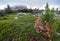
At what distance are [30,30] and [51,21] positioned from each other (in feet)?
4.83

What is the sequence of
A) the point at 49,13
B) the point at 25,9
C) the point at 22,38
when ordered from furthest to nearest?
the point at 25,9, the point at 22,38, the point at 49,13

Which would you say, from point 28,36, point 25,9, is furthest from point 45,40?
point 25,9

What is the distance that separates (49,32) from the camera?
9578 millimetres

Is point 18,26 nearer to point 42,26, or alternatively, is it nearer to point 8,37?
point 8,37

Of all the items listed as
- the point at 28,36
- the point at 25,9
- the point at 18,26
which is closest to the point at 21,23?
the point at 18,26

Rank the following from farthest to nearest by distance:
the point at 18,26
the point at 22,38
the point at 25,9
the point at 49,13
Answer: the point at 25,9, the point at 18,26, the point at 22,38, the point at 49,13

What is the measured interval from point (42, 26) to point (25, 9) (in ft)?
19.5

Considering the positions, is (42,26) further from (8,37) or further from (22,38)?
(8,37)

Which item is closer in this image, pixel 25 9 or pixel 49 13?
pixel 49 13

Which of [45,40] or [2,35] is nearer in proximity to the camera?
[45,40]

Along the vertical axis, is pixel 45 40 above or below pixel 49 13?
below

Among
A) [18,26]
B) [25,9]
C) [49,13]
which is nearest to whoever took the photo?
[49,13]

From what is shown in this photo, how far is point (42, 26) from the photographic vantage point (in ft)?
31.4

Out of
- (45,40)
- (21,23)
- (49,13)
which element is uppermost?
(49,13)
